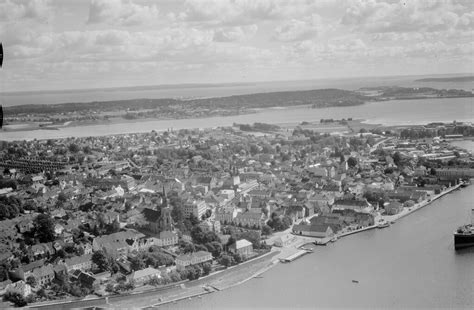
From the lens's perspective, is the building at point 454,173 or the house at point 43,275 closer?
the house at point 43,275

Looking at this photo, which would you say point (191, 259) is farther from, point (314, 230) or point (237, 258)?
point (314, 230)

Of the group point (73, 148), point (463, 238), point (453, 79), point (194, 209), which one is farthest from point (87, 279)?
point (453, 79)

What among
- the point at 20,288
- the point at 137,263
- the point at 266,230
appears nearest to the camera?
the point at 20,288

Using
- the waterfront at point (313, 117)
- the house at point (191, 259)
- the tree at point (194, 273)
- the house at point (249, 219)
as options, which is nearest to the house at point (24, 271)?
the house at point (191, 259)

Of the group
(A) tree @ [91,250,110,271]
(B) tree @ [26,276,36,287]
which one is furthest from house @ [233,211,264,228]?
(B) tree @ [26,276,36,287]

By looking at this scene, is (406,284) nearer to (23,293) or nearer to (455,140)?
(23,293)

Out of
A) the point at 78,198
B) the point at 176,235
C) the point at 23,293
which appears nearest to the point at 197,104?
the point at 78,198

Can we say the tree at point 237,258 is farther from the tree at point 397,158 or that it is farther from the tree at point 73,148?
the tree at point 73,148
